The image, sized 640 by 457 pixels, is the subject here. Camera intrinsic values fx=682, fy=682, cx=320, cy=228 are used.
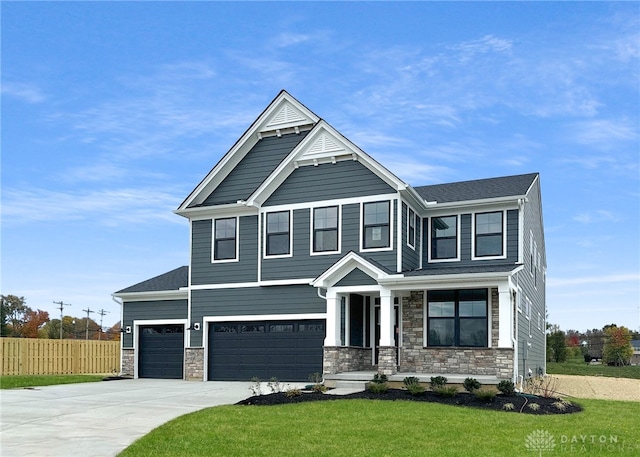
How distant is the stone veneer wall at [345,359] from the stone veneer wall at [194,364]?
5.17m

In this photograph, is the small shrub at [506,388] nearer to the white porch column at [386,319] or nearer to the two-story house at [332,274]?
the two-story house at [332,274]

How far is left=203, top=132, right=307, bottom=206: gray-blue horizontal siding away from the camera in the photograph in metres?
24.0

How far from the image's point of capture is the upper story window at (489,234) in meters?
21.6

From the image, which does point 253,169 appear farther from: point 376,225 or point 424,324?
point 424,324

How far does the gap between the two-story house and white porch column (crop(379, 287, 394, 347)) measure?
0.14 ft

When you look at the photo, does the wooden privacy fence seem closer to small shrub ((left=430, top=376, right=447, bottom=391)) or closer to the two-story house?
the two-story house

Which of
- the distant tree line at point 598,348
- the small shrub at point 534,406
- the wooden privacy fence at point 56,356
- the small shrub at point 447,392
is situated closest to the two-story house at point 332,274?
the small shrub at point 447,392

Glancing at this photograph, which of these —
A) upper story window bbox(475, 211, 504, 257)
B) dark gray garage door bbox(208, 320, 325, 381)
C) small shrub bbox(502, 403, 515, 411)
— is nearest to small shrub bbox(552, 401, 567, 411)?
small shrub bbox(502, 403, 515, 411)

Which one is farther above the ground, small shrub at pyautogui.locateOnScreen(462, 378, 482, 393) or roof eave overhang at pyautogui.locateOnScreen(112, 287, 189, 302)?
roof eave overhang at pyautogui.locateOnScreen(112, 287, 189, 302)

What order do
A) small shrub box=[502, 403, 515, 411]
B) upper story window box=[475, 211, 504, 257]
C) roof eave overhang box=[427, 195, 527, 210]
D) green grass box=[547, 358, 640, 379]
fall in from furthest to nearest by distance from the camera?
1. green grass box=[547, 358, 640, 379]
2. upper story window box=[475, 211, 504, 257]
3. roof eave overhang box=[427, 195, 527, 210]
4. small shrub box=[502, 403, 515, 411]

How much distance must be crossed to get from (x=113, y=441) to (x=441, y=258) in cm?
1383

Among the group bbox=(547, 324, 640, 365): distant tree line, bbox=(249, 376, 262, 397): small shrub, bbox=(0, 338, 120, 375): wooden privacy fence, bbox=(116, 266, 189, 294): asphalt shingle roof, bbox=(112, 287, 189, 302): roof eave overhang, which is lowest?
bbox=(547, 324, 640, 365): distant tree line

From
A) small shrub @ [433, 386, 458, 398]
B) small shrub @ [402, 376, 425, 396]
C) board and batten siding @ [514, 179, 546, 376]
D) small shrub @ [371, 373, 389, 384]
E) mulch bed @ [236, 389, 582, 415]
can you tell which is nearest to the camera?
mulch bed @ [236, 389, 582, 415]

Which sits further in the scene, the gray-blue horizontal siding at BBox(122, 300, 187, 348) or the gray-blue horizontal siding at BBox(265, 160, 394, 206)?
the gray-blue horizontal siding at BBox(122, 300, 187, 348)
